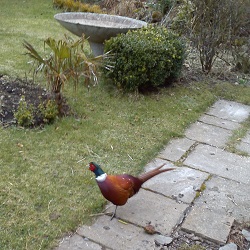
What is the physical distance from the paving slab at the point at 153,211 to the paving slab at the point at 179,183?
0.30 ft

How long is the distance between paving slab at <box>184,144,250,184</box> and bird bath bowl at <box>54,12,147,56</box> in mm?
1986

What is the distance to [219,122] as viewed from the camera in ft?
17.4

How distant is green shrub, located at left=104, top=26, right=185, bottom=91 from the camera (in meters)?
5.45

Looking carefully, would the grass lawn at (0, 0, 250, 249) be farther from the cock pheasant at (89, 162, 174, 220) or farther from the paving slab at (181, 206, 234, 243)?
the paving slab at (181, 206, 234, 243)

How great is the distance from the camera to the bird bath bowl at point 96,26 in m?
6.01

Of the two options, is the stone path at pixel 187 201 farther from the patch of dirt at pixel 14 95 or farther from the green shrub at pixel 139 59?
the patch of dirt at pixel 14 95

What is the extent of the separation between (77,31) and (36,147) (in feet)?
8.30

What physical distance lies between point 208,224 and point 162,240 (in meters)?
0.42

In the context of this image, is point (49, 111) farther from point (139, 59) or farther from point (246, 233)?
point (246, 233)

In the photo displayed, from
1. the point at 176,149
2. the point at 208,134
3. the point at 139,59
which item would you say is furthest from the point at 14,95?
the point at 208,134

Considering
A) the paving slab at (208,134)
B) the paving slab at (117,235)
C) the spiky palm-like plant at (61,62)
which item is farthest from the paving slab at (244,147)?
the paving slab at (117,235)

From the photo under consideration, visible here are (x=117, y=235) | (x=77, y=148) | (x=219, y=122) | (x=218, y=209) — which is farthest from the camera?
(x=219, y=122)

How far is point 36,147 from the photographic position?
4113 millimetres

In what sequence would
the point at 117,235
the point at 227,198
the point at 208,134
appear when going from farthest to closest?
the point at 208,134
the point at 227,198
the point at 117,235
